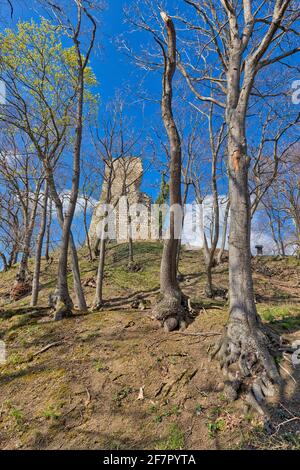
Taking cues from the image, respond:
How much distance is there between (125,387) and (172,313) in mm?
1435

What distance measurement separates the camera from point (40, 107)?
7.38 metres

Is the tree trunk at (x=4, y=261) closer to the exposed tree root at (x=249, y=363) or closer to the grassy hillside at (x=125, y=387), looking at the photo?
the grassy hillside at (x=125, y=387)

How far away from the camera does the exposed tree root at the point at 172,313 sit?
431 centimetres

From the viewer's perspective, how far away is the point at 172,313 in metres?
4.39

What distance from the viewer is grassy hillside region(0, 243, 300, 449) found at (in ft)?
8.71

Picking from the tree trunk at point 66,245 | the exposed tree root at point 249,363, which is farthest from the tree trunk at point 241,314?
the tree trunk at point 66,245

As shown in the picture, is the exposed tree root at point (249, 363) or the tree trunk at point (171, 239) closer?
the exposed tree root at point (249, 363)

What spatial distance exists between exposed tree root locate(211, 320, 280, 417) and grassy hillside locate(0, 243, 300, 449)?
122 millimetres

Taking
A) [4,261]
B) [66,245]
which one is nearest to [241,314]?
[66,245]

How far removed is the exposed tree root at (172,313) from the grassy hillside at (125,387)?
0.14 meters

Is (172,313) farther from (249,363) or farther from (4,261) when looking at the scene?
(4,261)

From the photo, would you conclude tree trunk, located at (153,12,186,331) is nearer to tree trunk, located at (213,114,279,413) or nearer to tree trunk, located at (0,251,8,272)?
Result: tree trunk, located at (213,114,279,413)
